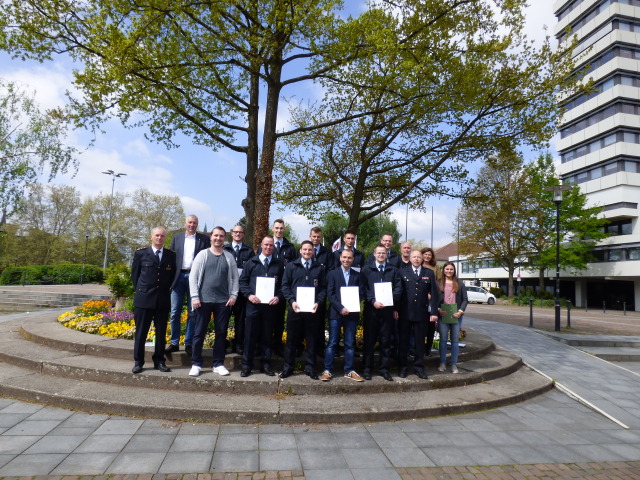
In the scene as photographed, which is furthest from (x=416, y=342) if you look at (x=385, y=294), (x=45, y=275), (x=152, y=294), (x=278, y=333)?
(x=45, y=275)

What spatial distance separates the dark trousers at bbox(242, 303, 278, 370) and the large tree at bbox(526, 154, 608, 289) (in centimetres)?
3232

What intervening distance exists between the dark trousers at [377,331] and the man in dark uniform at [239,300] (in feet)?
6.22

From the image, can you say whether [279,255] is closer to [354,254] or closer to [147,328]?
[354,254]

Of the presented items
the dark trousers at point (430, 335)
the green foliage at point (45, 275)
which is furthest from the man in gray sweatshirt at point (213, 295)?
the green foliage at point (45, 275)

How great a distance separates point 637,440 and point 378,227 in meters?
24.5

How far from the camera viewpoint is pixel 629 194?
33438 mm

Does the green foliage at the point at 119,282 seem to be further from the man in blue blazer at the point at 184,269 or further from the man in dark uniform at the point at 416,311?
the man in dark uniform at the point at 416,311

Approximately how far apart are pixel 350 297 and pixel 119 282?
6.52m

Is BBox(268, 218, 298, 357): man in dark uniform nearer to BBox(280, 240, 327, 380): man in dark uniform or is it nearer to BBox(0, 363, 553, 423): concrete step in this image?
BBox(280, 240, 327, 380): man in dark uniform

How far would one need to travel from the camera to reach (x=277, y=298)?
5.34m

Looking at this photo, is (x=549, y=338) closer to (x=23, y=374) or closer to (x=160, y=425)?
(x=160, y=425)

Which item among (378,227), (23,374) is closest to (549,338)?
Result: (23,374)

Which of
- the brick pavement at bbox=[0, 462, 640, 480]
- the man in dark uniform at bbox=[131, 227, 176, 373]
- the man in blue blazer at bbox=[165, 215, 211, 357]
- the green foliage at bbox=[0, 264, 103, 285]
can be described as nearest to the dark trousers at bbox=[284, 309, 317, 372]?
the man in blue blazer at bbox=[165, 215, 211, 357]

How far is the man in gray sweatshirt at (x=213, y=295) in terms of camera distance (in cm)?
522
